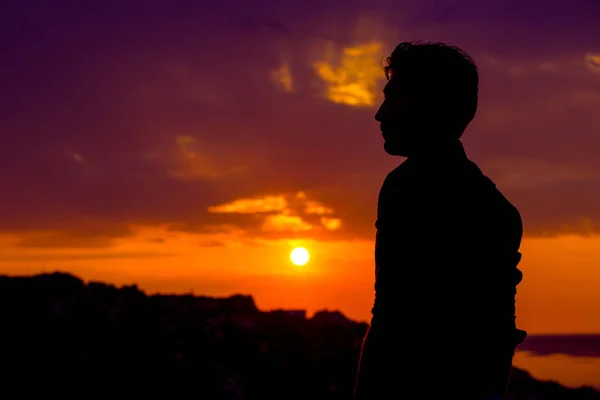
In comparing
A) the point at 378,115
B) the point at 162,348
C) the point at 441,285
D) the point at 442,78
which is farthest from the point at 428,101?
the point at 162,348

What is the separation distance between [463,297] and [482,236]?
0.27 metres

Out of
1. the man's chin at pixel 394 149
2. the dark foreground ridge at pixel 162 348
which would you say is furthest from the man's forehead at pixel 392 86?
the dark foreground ridge at pixel 162 348

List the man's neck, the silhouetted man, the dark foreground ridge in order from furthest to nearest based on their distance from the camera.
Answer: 1. the dark foreground ridge
2. the man's neck
3. the silhouetted man

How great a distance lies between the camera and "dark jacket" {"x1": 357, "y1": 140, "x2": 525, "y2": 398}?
267cm

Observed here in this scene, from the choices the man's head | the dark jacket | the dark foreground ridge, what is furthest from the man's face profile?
the dark foreground ridge

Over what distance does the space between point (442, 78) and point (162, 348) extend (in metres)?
12.7

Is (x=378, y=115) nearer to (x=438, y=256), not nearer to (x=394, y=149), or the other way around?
(x=394, y=149)

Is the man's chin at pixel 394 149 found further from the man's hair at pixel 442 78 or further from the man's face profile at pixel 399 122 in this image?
the man's hair at pixel 442 78

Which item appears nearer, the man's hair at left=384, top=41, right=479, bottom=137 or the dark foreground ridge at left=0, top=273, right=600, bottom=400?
the man's hair at left=384, top=41, right=479, bottom=137

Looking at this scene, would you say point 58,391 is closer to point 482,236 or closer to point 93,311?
point 93,311

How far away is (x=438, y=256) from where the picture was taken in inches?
106

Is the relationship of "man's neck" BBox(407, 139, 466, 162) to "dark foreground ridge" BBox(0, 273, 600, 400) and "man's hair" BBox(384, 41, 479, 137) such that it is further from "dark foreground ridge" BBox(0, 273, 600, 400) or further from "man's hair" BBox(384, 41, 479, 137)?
"dark foreground ridge" BBox(0, 273, 600, 400)

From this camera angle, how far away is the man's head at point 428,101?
9.48ft

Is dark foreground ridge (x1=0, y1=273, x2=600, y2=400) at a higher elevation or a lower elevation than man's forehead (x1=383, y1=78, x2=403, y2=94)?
lower
